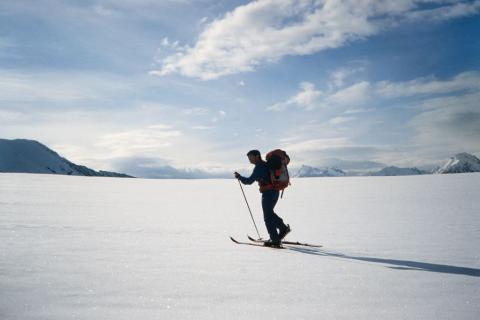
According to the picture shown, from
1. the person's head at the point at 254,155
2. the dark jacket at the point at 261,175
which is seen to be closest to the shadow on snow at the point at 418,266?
the dark jacket at the point at 261,175

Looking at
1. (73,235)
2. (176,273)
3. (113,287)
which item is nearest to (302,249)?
(176,273)

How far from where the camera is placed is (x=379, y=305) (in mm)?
4098

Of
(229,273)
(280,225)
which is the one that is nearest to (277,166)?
(280,225)

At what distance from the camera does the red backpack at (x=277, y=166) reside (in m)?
8.49

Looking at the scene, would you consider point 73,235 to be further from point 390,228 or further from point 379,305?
point 390,228

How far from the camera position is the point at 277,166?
27.9ft

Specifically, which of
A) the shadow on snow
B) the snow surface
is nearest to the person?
the snow surface

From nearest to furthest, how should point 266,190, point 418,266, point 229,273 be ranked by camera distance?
point 229,273, point 418,266, point 266,190

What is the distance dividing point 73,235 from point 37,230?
130 centimetres

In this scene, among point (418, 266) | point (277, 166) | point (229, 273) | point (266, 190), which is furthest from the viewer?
point (266, 190)

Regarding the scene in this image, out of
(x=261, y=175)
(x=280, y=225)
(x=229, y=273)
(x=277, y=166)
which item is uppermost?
(x=277, y=166)

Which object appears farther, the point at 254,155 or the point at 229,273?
the point at 254,155

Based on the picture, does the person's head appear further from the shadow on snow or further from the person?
the shadow on snow

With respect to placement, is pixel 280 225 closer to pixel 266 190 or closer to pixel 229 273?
pixel 266 190
